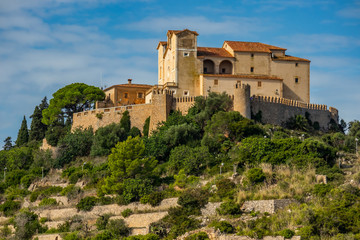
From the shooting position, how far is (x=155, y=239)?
3772 centimetres

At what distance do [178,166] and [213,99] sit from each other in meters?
7.80

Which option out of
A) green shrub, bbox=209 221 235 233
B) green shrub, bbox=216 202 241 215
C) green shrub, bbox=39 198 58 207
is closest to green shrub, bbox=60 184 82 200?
green shrub, bbox=39 198 58 207

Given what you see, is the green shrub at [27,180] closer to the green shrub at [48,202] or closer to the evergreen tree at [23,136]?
the green shrub at [48,202]

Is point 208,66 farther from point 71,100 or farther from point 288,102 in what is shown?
point 71,100

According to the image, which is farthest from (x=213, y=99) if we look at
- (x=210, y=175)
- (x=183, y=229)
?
(x=183, y=229)

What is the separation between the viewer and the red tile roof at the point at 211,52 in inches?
2327

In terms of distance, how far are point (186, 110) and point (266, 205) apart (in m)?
17.4

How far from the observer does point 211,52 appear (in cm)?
5981

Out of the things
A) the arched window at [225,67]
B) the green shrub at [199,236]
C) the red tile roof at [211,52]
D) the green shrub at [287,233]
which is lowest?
the green shrub at [199,236]

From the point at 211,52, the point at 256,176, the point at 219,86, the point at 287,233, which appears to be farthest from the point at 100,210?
the point at 211,52

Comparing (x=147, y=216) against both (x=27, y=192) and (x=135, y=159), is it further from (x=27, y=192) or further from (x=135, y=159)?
(x=27, y=192)

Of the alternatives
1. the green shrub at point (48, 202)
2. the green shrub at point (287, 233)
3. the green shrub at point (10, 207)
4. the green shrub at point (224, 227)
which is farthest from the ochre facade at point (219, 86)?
the green shrub at point (287, 233)

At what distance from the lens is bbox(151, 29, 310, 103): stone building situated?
187 ft

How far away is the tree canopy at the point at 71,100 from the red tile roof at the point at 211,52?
923cm
